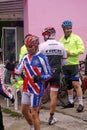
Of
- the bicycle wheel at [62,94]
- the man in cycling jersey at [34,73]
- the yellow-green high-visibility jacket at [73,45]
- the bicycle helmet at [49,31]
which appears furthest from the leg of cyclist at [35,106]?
the bicycle wheel at [62,94]

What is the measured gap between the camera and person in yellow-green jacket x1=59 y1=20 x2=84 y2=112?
912cm

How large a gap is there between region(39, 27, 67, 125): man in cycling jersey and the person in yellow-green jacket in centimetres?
87

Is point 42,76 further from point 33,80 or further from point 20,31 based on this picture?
point 20,31

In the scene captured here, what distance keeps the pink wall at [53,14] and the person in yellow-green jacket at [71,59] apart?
1.91 m

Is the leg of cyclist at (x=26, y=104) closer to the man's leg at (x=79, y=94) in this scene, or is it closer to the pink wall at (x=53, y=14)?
the man's leg at (x=79, y=94)

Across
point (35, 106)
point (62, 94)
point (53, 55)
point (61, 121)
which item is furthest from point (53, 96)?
point (62, 94)

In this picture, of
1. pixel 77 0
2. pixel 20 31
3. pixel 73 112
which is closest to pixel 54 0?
pixel 77 0

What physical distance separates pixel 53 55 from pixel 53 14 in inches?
131

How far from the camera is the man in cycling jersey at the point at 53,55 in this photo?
813 cm

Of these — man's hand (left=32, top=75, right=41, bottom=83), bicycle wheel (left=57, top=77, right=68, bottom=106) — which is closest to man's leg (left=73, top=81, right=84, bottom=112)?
bicycle wheel (left=57, top=77, right=68, bottom=106)

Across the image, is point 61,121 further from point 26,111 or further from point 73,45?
point 73,45

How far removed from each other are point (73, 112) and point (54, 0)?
11.2 ft

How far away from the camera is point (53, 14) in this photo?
11289 millimetres

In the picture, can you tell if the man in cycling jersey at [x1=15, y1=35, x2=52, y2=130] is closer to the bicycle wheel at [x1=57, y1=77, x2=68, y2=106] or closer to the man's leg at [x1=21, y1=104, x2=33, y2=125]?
the man's leg at [x1=21, y1=104, x2=33, y2=125]
